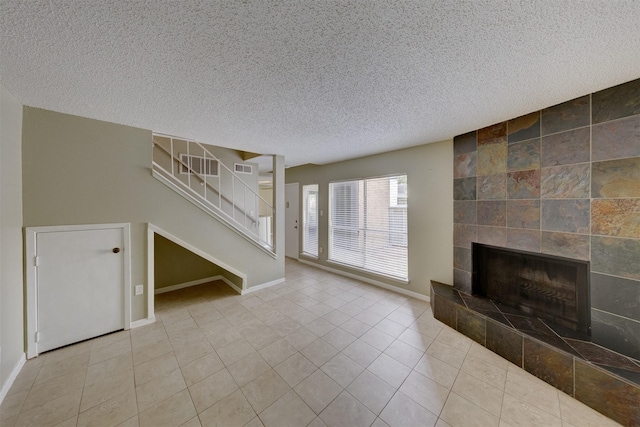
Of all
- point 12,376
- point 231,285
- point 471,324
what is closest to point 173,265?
point 231,285

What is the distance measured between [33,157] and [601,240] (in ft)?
17.2

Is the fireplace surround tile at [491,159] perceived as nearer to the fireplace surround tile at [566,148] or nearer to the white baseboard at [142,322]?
the fireplace surround tile at [566,148]

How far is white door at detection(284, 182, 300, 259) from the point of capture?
5621mm

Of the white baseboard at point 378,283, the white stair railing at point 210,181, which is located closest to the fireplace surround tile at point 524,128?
the white baseboard at point 378,283

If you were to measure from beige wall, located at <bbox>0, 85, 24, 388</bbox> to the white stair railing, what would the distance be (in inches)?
62.6

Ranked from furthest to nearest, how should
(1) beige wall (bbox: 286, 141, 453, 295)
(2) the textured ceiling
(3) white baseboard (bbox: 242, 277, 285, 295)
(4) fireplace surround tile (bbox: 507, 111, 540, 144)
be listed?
(3) white baseboard (bbox: 242, 277, 285, 295), (1) beige wall (bbox: 286, 141, 453, 295), (4) fireplace surround tile (bbox: 507, 111, 540, 144), (2) the textured ceiling

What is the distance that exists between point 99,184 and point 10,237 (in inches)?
30.7

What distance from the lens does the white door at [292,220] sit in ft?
18.4

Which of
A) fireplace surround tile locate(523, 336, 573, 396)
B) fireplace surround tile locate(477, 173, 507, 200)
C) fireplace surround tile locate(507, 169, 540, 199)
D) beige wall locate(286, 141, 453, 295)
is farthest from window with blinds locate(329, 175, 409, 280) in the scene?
fireplace surround tile locate(523, 336, 573, 396)

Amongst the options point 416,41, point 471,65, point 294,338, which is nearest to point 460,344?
point 294,338

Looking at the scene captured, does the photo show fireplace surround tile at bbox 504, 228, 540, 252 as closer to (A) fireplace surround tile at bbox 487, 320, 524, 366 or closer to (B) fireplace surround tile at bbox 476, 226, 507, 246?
(B) fireplace surround tile at bbox 476, 226, 507, 246

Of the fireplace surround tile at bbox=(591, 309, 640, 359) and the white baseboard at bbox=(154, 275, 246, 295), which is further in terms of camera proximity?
the white baseboard at bbox=(154, 275, 246, 295)

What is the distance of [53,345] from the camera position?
7.02ft

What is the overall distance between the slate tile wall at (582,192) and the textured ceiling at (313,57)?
280mm
